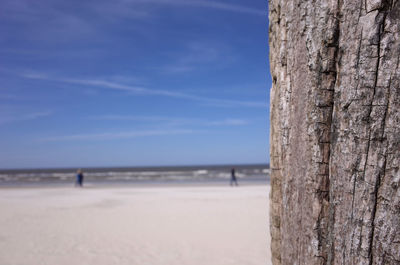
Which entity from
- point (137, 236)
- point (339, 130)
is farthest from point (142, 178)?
point (339, 130)

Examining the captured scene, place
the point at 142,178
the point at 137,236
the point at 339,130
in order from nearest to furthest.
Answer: the point at 339,130, the point at 137,236, the point at 142,178

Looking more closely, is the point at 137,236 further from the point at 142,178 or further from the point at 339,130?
the point at 142,178

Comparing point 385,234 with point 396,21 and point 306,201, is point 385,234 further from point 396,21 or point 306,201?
point 396,21

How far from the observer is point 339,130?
1146mm

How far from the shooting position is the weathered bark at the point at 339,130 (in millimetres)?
1024

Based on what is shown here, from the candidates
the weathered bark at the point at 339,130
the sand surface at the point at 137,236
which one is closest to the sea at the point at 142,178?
the sand surface at the point at 137,236

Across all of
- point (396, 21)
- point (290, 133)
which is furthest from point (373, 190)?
point (396, 21)

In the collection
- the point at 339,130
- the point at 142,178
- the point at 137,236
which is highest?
the point at 339,130

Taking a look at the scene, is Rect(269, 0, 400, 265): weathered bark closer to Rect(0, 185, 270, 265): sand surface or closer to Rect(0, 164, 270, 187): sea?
Rect(0, 185, 270, 265): sand surface

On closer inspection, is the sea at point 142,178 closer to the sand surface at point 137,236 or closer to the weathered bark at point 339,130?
the sand surface at point 137,236

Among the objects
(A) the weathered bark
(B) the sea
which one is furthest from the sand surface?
(B) the sea

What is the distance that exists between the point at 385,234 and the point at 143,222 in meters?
9.63

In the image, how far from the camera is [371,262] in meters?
1.06

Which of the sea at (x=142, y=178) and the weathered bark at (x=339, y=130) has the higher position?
the weathered bark at (x=339, y=130)
